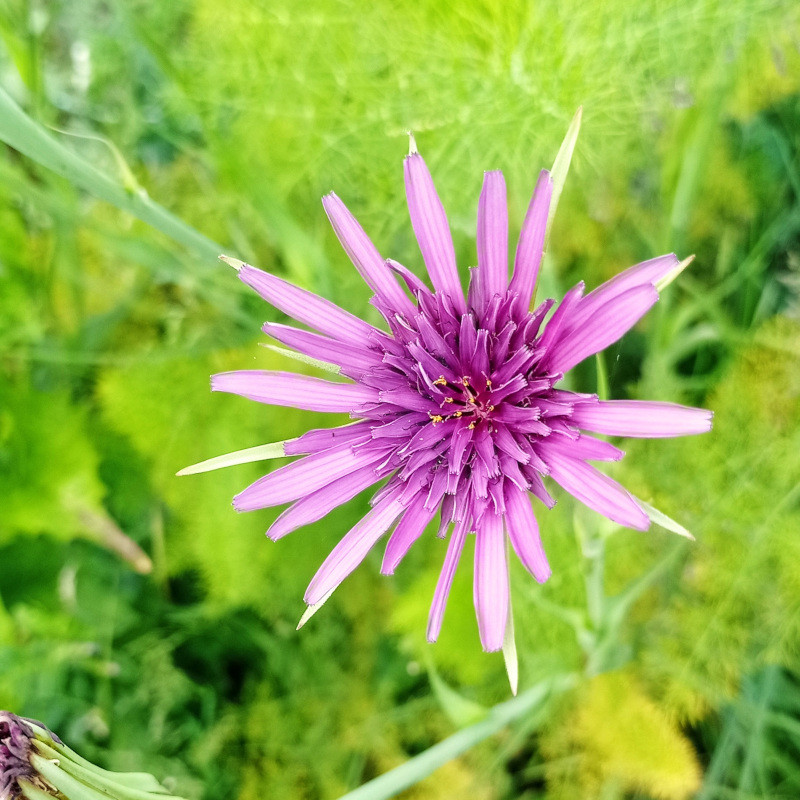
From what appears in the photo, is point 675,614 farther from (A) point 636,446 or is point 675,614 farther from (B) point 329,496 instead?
(B) point 329,496

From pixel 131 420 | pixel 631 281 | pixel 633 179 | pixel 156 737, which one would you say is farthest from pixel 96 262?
pixel 631 281

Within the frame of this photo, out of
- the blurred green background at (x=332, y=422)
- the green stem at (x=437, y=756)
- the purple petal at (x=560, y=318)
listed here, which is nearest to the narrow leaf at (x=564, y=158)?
the purple petal at (x=560, y=318)

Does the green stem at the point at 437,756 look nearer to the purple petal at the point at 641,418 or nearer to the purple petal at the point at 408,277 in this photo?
the purple petal at the point at 641,418

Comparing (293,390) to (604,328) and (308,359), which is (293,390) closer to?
(308,359)

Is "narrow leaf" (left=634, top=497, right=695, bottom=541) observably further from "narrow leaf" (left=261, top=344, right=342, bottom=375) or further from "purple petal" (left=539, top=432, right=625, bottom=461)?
"narrow leaf" (left=261, top=344, right=342, bottom=375)

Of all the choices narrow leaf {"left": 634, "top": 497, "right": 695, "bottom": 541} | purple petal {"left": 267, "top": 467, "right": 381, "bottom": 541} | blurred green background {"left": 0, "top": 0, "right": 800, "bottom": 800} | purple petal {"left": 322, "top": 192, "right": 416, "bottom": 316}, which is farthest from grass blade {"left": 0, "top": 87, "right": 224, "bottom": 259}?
narrow leaf {"left": 634, "top": 497, "right": 695, "bottom": 541}

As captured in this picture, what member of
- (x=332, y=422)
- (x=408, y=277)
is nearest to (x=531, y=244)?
(x=408, y=277)
